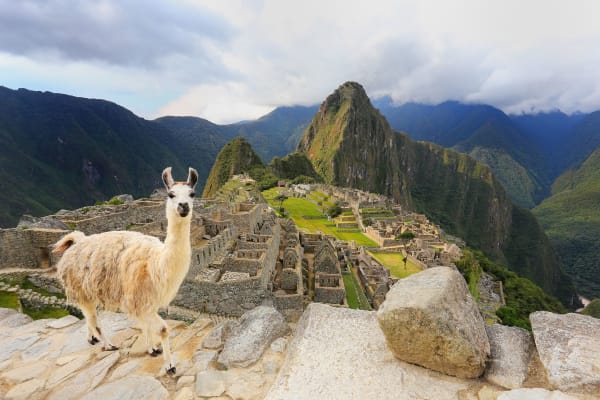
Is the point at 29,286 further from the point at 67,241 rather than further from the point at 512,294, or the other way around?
the point at 512,294

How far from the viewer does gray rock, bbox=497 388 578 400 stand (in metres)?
2.25

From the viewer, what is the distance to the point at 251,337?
3564mm

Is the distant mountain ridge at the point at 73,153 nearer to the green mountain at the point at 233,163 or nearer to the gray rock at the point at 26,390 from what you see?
the green mountain at the point at 233,163

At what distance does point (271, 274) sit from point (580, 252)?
14811 cm

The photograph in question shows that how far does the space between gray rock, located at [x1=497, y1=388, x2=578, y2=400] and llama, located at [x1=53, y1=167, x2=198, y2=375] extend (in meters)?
3.02

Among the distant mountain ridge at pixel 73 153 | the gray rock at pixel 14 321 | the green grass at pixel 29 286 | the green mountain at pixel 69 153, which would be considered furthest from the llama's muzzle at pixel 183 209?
the green mountain at pixel 69 153

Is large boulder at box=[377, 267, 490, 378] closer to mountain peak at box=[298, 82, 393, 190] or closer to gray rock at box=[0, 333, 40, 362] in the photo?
gray rock at box=[0, 333, 40, 362]

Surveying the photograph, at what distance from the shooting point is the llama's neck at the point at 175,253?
2.84m

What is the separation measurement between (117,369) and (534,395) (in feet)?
13.2

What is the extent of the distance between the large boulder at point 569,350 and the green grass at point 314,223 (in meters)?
30.8

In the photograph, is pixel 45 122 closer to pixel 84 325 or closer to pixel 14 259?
pixel 14 259

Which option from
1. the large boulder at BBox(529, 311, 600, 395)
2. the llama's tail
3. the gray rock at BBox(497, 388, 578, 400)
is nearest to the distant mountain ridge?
the llama's tail

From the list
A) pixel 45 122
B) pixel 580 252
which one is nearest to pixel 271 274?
pixel 580 252

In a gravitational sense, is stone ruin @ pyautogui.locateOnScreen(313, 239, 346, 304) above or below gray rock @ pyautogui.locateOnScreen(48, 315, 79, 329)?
below
